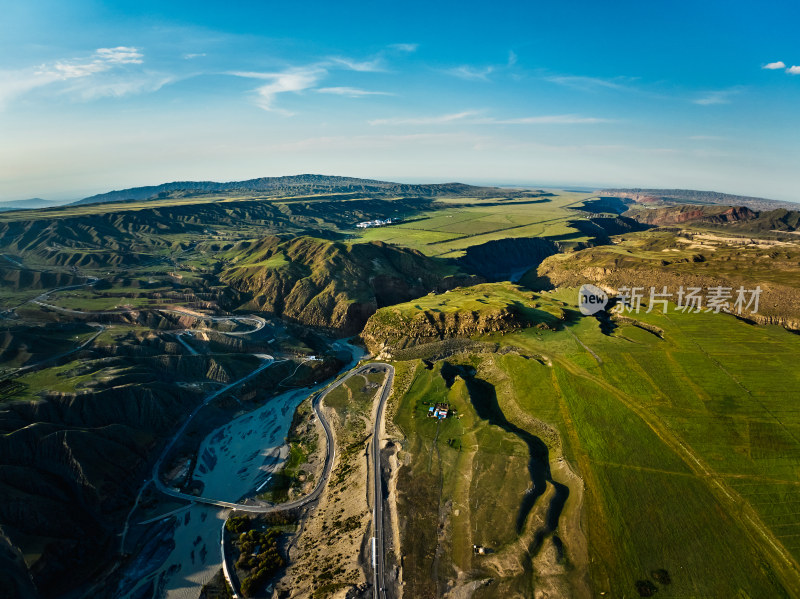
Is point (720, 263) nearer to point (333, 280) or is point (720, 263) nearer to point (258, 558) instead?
point (333, 280)

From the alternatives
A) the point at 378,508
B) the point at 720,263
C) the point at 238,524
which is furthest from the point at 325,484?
→ the point at 720,263

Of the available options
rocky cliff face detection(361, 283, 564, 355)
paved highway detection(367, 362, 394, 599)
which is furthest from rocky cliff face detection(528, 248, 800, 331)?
paved highway detection(367, 362, 394, 599)

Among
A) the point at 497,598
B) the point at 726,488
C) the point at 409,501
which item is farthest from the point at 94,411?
the point at 726,488

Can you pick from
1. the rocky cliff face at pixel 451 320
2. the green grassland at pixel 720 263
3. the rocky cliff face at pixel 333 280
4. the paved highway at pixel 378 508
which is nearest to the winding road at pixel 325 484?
the paved highway at pixel 378 508

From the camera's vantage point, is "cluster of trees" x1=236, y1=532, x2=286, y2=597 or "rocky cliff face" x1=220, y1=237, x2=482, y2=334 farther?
"rocky cliff face" x1=220, y1=237, x2=482, y2=334

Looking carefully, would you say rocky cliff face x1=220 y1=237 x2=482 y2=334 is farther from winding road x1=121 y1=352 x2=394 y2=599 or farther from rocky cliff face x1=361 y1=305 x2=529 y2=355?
winding road x1=121 y1=352 x2=394 y2=599

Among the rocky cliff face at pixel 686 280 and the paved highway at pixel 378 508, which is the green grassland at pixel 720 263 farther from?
the paved highway at pixel 378 508

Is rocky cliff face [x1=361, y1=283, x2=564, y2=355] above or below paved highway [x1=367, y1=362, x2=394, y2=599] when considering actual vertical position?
above

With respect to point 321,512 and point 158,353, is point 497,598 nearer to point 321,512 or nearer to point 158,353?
point 321,512
